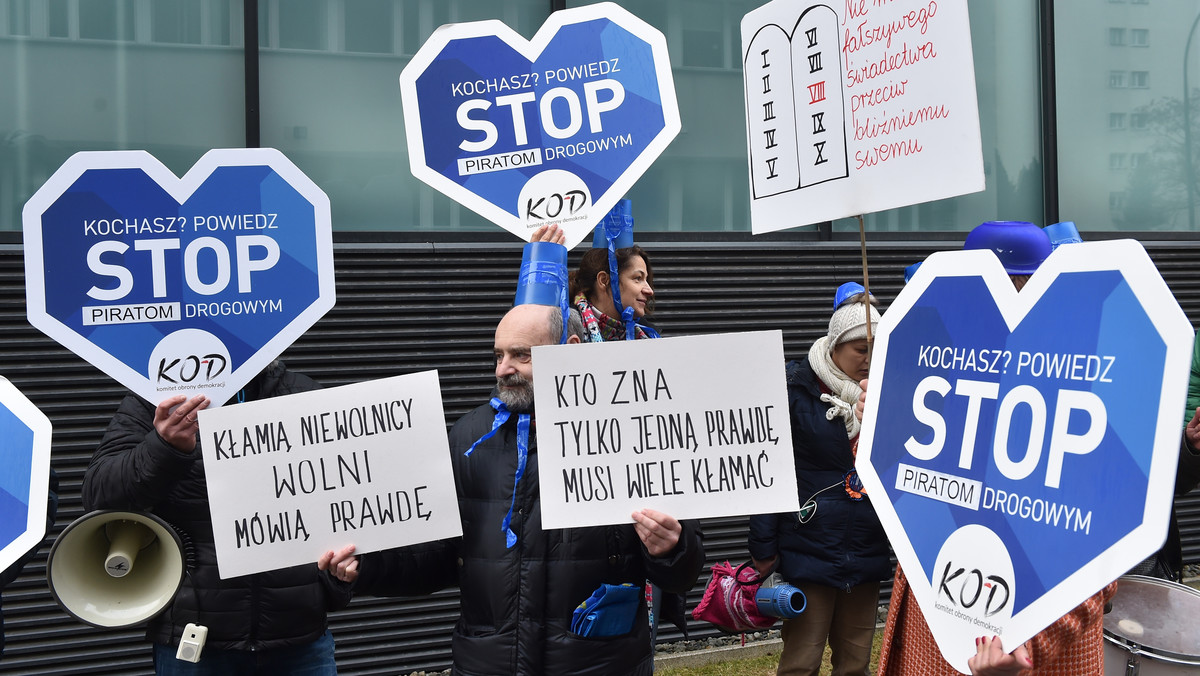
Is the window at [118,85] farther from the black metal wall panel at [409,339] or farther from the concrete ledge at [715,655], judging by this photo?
the concrete ledge at [715,655]

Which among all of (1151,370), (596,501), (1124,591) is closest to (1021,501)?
(1151,370)

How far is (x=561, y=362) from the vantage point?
247 centimetres

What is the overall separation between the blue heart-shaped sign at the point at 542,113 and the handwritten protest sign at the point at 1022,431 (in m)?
1.22

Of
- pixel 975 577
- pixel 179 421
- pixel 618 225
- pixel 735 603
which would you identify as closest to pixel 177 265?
pixel 179 421

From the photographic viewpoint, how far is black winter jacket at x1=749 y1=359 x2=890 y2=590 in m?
4.19

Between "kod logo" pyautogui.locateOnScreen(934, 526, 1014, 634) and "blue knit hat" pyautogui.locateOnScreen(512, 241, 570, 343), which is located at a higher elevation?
"blue knit hat" pyautogui.locateOnScreen(512, 241, 570, 343)

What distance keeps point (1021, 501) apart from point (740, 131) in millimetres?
4819

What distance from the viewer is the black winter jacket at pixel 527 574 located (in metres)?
2.56

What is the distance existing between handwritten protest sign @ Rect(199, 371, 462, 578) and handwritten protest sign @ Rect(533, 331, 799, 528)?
0.32 m

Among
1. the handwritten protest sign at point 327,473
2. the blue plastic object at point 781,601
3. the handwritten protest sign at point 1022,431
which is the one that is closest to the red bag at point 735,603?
the blue plastic object at point 781,601

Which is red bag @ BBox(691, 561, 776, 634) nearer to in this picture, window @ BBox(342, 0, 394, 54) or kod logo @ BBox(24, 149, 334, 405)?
kod logo @ BBox(24, 149, 334, 405)

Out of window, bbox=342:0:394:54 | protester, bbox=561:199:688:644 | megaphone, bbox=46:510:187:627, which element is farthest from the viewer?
window, bbox=342:0:394:54

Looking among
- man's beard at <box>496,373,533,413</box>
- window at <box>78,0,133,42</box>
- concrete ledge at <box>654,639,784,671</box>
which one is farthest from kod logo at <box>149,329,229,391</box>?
concrete ledge at <box>654,639,784,671</box>

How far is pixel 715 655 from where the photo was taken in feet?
19.8
